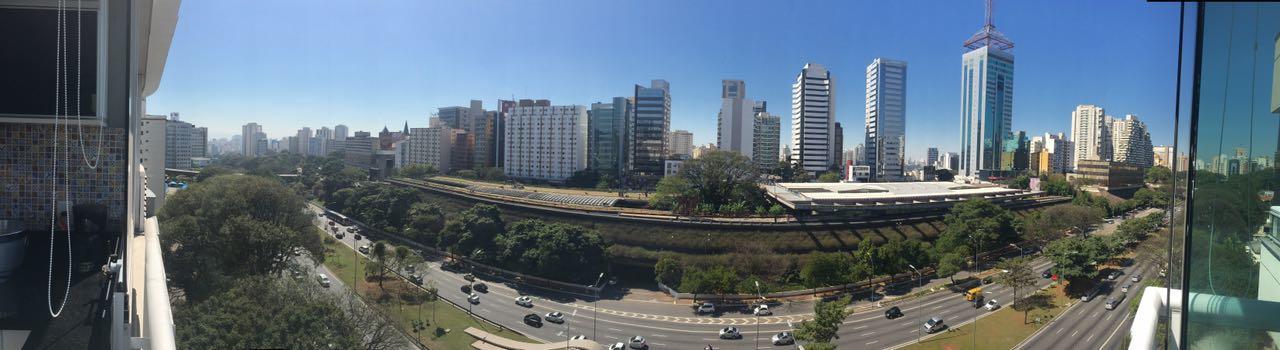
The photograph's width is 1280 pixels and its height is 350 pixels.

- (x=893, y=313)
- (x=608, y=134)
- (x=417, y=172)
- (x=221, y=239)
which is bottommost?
(x=893, y=313)

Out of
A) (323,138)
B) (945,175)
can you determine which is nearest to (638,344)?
(945,175)

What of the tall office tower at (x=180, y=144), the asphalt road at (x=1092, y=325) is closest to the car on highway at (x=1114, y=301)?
the asphalt road at (x=1092, y=325)

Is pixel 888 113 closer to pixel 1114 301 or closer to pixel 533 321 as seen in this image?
→ pixel 1114 301

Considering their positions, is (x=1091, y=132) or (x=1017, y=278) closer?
(x=1017, y=278)

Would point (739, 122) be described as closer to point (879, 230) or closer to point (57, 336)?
point (879, 230)

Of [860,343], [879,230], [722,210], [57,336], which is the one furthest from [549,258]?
[57,336]

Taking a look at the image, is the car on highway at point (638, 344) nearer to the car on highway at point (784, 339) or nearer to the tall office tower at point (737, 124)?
the car on highway at point (784, 339)
